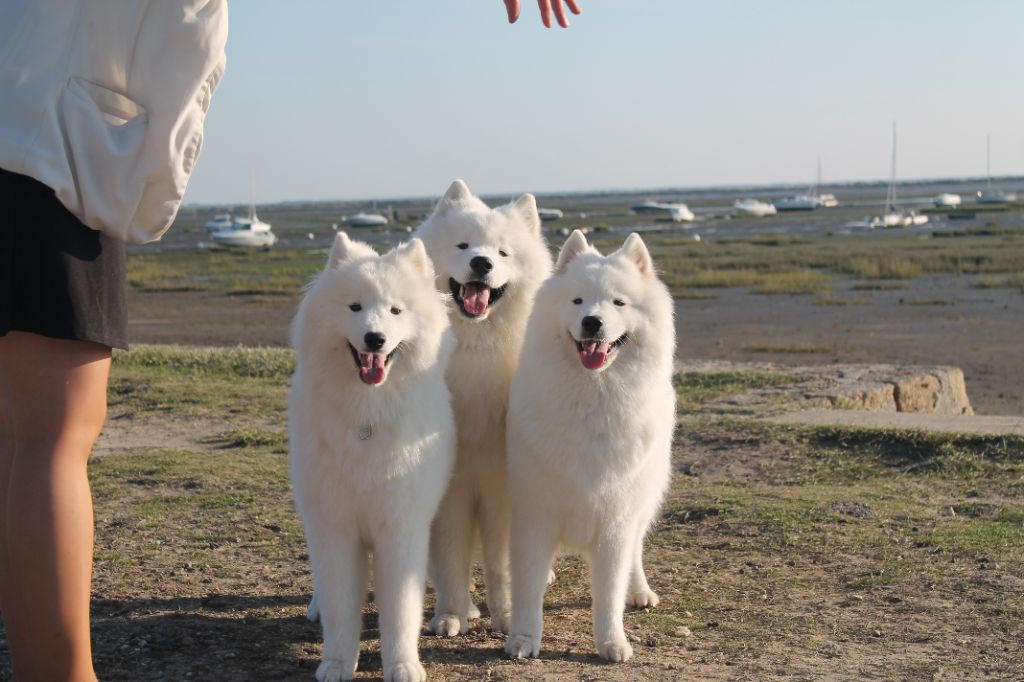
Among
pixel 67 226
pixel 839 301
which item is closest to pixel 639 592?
pixel 67 226

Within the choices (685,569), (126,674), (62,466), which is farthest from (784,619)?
(62,466)

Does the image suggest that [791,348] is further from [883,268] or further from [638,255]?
[883,268]

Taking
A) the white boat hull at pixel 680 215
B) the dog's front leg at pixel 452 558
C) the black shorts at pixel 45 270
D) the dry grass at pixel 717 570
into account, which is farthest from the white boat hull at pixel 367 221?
the black shorts at pixel 45 270

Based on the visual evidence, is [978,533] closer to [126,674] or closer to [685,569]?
[685,569]

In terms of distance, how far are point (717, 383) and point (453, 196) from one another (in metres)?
5.36

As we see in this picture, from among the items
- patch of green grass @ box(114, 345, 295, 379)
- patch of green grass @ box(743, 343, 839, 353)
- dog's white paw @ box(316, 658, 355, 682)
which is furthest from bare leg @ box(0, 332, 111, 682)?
patch of green grass @ box(743, 343, 839, 353)

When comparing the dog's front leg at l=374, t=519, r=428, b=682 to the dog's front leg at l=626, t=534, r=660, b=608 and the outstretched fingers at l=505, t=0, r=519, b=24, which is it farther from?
the outstretched fingers at l=505, t=0, r=519, b=24

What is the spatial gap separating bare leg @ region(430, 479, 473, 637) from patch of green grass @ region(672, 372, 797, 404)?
4.76 m

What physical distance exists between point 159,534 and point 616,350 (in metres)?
2.64

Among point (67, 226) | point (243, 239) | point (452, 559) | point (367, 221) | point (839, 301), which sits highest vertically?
point (67, 226)

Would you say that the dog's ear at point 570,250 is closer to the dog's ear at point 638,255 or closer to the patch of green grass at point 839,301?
the dog's ear at point 638,255

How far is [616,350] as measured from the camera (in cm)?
433

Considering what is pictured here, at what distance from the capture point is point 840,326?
2078cm

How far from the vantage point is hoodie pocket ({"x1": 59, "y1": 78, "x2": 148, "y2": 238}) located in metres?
2.62
